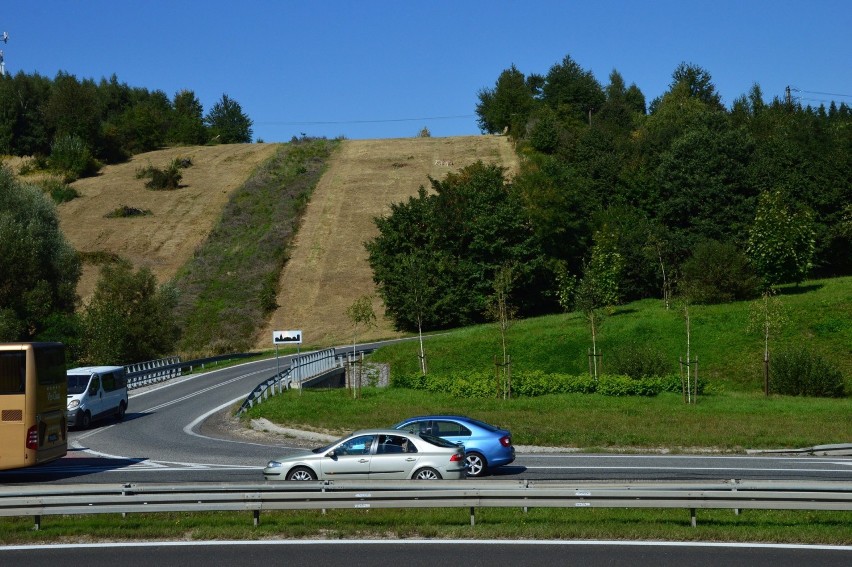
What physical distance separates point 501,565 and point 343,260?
76413mm

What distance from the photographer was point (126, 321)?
54500 mm

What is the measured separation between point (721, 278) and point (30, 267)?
40.9m

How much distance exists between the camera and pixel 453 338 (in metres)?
54.6

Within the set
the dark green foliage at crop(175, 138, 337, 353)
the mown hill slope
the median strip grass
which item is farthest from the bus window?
the dark green foliage at crop(175, 138, 337, 353)

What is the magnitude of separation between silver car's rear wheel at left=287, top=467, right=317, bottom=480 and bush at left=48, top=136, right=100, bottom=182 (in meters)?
108

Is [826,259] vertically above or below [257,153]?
below

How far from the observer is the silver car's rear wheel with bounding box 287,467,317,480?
18.1 meters

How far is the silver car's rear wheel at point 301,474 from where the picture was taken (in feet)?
59.4

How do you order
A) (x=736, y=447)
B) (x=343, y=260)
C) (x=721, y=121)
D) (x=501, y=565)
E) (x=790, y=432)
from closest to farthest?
(x=501, y=565), (x=736, y=447), (x=790, y=432), (x=721, y=121), (x=343, y=260)

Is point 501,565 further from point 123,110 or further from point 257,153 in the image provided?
point 123,110

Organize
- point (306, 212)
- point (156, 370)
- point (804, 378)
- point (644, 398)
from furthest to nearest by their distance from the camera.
→ 1. point (306, 212)
2. point (156, 370)
3. point (804, 378)
4. point (644, 398)

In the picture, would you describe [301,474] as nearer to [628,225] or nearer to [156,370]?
[156,370]

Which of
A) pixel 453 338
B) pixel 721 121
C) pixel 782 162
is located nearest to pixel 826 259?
pixel 782 162

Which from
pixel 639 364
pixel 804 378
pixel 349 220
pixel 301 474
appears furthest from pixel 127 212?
pixel 301 474
